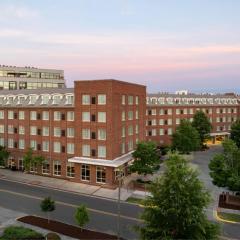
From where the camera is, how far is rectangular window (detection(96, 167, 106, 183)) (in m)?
53.2

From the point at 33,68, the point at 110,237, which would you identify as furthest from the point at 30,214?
the point at 33,68

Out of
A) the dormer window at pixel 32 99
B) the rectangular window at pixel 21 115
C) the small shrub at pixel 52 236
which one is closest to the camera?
the small shrub at pixel 52 236

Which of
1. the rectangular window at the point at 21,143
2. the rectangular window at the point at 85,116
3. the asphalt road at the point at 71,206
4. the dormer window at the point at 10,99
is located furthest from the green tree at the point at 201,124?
the asphalt road at the point at 71,206

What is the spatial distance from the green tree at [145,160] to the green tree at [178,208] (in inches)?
1082

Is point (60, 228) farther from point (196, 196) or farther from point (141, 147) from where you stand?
point (141, 147)

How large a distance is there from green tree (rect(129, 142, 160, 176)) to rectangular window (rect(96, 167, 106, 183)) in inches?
172

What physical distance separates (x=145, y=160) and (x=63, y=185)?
44.9 ft

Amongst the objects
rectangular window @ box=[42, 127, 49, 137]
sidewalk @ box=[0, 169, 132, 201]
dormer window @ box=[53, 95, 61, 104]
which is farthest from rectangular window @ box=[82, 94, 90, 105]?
sidewalk @ box=[0, 169, 132, 201]

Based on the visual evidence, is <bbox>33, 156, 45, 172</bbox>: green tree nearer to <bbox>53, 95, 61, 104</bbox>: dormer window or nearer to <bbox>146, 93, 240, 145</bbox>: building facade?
<bbox>53, 95, 61, 104</bbox>: dormer window

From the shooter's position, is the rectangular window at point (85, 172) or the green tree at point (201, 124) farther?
the green tree at point (201, 124)

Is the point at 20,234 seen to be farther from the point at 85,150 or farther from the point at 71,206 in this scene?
the point at 85,150

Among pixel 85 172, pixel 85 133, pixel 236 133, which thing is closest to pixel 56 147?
pixel 85 133

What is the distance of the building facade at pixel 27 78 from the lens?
112 m

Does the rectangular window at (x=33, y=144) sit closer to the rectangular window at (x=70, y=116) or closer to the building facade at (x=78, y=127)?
the building facade at (x=78, y=127)
